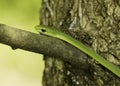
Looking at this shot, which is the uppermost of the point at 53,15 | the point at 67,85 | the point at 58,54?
the point at 53,15

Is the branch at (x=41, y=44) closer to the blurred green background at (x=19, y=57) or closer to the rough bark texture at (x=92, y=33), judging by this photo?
the rough bark texture at (x=92, y=33)

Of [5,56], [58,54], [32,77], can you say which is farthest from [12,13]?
[58,54]

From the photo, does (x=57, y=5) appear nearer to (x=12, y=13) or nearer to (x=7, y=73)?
(x=7, y=73)

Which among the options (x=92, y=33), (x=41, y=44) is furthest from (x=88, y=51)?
(x=41, y=44)

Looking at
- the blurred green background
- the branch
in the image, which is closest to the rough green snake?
the branch

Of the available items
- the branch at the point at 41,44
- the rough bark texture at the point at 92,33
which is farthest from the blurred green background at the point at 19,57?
the branch at the point at 41,44
